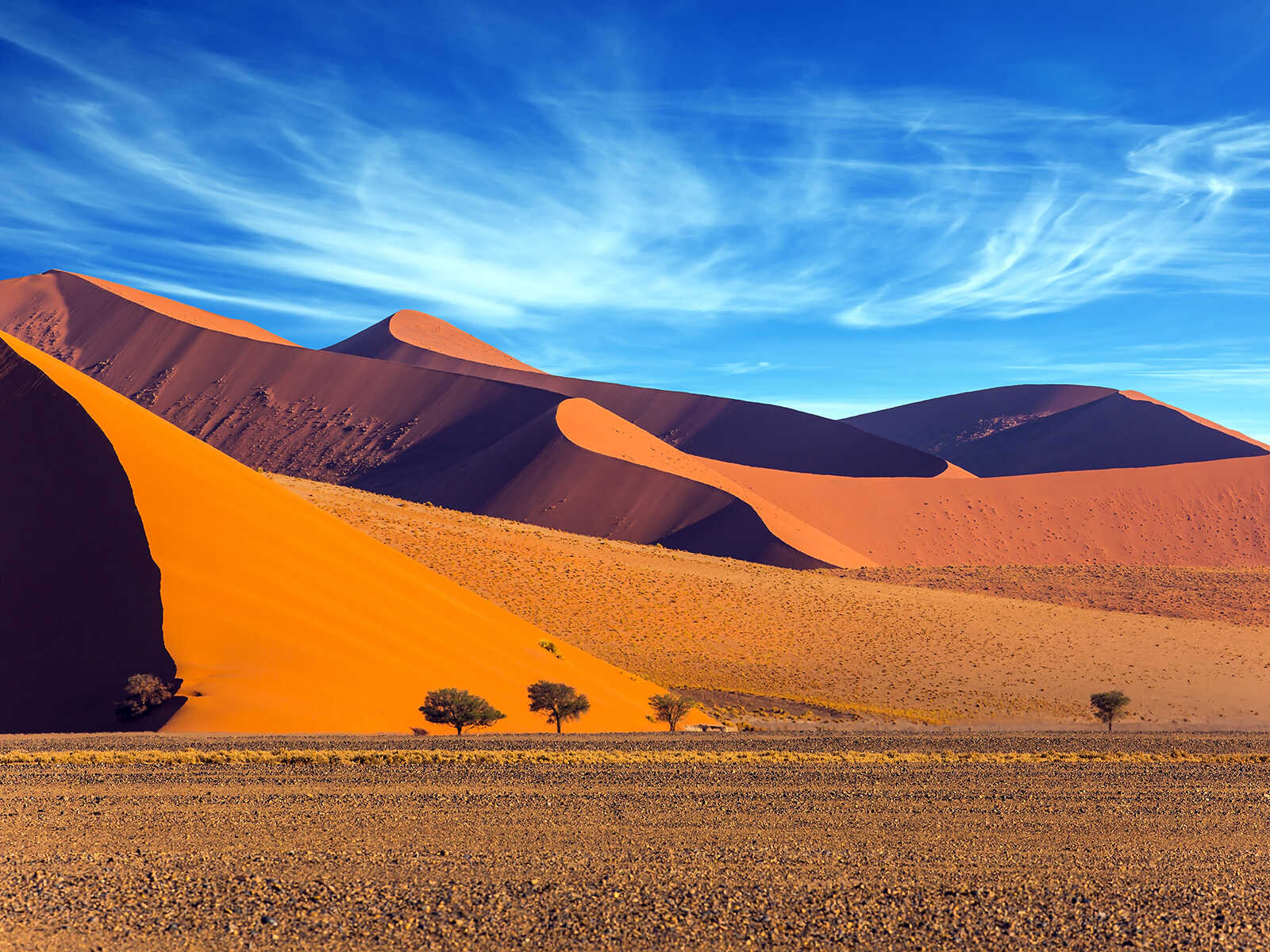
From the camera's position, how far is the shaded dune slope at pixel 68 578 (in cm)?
2091

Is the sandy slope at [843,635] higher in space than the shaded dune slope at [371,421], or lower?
lower

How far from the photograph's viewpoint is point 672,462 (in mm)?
77562

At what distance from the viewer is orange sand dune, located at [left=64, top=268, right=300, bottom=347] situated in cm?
10723

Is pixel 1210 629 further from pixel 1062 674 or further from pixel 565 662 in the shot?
pixel 565 662

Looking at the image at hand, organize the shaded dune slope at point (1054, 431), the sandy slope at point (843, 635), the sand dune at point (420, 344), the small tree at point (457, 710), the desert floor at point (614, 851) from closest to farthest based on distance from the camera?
the desert floor at point (614, 851), the small tree at point (457, 710), the sandy slope at point (843, 635), the shaded dune slope at point (1054, 431), the sand dune at point (420, 344)

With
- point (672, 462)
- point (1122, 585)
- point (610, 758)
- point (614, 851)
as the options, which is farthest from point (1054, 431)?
point (614, 851)

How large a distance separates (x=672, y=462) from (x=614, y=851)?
2660 inches

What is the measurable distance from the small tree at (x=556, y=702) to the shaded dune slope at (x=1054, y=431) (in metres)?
107

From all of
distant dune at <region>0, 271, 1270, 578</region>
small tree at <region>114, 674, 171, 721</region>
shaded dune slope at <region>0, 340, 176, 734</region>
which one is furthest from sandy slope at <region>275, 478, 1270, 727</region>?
small tree at <region>114, 674, 171, 721</region>

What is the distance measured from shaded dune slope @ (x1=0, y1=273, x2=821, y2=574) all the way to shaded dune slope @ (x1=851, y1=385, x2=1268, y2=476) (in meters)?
69.0

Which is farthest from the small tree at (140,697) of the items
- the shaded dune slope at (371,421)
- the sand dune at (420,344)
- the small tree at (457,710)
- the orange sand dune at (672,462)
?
the sand dune at (420,344)

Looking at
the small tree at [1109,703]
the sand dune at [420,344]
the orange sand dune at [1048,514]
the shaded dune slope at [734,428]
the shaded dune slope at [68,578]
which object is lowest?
the small tree at [1109,703]

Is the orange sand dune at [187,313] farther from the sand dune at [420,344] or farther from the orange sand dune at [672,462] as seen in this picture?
the orange sand dune at [672,462]

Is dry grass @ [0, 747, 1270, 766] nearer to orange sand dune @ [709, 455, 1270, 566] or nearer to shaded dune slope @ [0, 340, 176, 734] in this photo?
shaded dune slope @ [0, 340, 176, 734]
